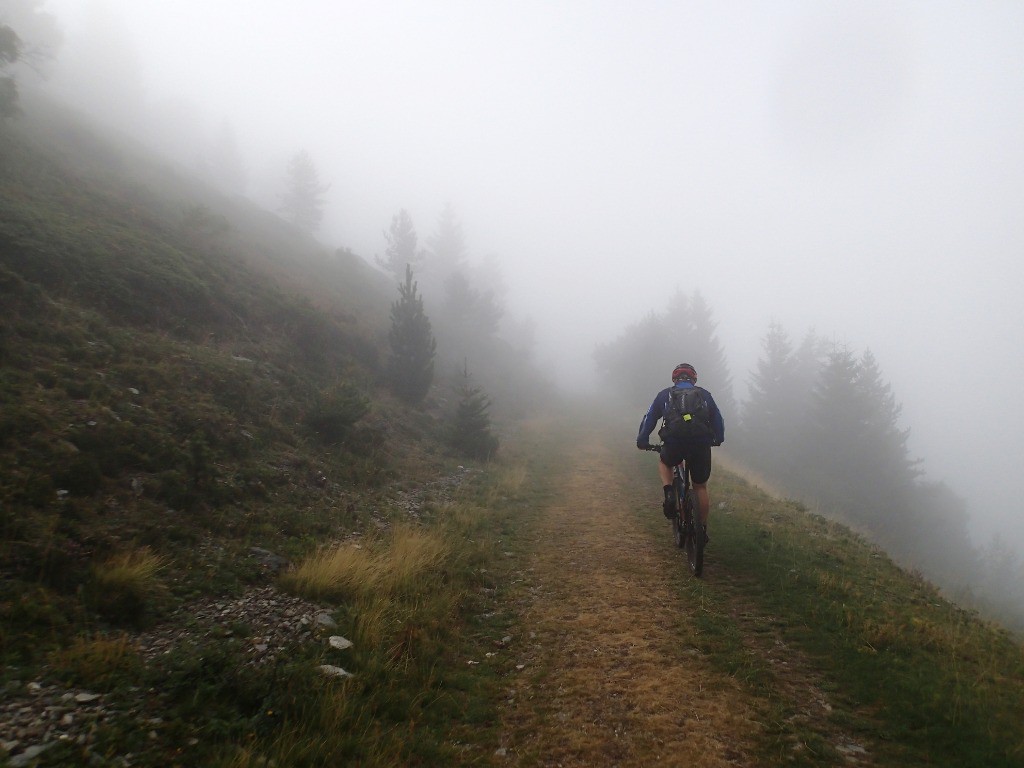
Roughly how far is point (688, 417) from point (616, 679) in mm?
3933

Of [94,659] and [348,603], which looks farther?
[348,603]

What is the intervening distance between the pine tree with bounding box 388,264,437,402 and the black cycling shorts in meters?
13.5

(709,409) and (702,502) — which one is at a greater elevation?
(709,409)

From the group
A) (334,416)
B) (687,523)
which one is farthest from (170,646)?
(334,416)

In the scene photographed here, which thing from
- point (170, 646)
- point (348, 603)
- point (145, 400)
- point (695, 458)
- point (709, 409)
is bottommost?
point (170, 646)

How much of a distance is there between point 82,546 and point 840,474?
113ft

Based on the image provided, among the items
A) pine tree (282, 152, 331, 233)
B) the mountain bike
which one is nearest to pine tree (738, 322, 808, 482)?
the mountain bike

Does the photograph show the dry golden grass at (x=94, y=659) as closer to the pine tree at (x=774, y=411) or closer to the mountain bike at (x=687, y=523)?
the mountain bike at (x=687, y=523)

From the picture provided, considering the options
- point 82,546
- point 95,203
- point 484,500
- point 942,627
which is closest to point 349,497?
point 484,500

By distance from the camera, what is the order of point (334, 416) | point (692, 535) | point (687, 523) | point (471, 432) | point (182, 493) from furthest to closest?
point (471, 432) < point (334, 416) < point (687, 523) < point (692, 535) < point (182, 493)

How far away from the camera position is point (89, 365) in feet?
26.8

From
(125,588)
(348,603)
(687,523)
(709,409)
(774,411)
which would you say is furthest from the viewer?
(774,411)

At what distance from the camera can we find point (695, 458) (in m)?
7.43

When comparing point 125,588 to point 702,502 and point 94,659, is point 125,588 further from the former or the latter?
point 702,502
